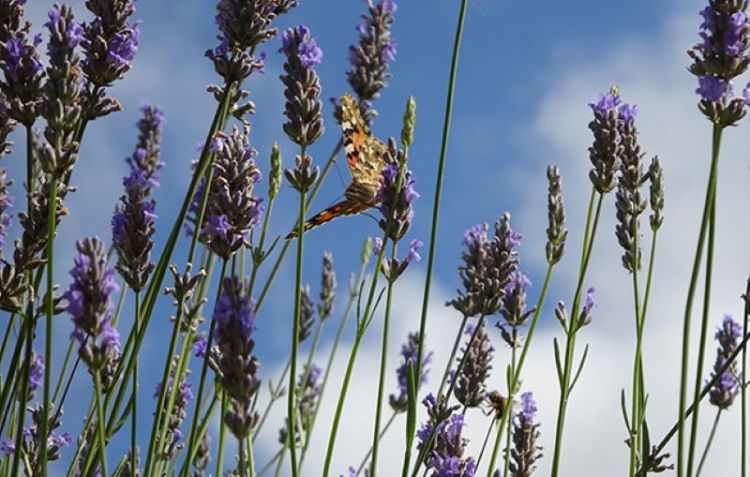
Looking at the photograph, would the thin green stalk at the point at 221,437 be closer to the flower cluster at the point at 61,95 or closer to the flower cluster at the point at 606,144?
the flower cluster at the point at 61,95

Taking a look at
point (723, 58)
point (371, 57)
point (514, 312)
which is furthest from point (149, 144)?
point (723, 58)

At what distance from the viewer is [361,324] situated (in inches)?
89.3

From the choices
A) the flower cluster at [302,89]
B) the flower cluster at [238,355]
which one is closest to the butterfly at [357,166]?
the flower cluster at [302,89]

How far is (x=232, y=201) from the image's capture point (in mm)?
2102

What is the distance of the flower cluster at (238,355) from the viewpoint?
1.56m

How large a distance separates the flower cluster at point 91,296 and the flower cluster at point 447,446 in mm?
936

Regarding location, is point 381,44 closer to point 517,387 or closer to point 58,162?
point 517,387

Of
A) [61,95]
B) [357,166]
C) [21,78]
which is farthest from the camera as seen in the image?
[357,166]

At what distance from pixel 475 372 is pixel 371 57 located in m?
1.48

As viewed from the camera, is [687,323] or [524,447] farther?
[524,447]

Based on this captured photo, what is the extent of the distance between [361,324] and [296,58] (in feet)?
2.11

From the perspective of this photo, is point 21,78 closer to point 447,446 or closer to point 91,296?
point 91,296

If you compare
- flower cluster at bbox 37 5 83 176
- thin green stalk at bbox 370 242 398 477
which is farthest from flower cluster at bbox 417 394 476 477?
flower cluster at bbox 37 5 83 176

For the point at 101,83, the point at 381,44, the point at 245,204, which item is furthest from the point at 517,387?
the point at 381,44
